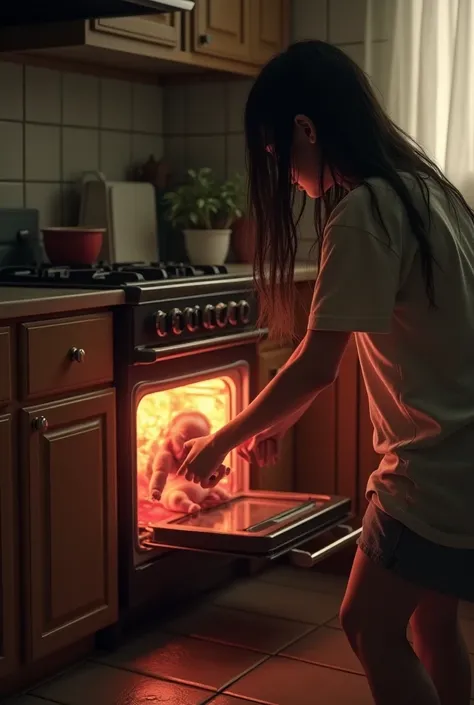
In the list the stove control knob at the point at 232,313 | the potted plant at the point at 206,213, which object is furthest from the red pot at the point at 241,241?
the stove control knob at the point at 232,313

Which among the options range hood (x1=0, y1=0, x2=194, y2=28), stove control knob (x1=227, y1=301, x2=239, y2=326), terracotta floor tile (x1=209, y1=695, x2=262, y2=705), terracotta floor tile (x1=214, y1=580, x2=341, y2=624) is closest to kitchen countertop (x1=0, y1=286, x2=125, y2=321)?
stove control knob (x1=227, y1=301, x2=239, y2=326)

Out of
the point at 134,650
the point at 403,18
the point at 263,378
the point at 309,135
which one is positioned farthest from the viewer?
the point at 403,18

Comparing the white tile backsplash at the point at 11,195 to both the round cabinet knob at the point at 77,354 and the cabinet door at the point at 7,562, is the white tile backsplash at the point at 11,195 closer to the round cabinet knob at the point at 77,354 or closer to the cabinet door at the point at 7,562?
the round cabinet knob at the point at 77,354

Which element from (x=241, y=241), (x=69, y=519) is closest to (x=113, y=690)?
(x=69, y=519)

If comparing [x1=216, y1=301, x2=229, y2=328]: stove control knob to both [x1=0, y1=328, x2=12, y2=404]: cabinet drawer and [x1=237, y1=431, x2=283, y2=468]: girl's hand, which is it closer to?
[x1=0, y1=328, x2=12, y2=404]: cabinet drawer

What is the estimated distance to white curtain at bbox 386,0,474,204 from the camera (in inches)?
127

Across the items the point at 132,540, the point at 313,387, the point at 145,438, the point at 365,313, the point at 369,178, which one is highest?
the point at 369,178

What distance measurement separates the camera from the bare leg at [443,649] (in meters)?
1.74

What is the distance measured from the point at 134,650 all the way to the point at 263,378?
0.82 m

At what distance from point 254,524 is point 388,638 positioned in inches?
39.8

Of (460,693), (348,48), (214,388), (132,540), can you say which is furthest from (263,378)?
(460,693)

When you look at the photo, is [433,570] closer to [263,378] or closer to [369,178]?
[369,178]

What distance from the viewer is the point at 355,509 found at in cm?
321

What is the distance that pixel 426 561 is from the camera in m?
1.57
